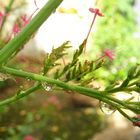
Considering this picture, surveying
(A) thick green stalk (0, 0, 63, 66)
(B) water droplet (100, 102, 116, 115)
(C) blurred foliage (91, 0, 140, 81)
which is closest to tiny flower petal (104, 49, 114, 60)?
(B) water droplet (100, 102, 116, 115)

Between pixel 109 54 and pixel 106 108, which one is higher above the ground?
pixel 109 54

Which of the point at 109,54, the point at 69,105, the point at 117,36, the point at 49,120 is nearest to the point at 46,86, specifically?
the point at 109,54

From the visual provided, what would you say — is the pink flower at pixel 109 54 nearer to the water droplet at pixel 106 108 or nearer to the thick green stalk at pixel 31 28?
the water droplet at pixel 106 108

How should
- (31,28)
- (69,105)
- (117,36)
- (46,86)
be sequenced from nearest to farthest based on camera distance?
(31,28), (46,86), (69,105), (117,36)

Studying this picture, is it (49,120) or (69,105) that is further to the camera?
(69,105)

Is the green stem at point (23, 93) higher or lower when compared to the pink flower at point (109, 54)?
lower

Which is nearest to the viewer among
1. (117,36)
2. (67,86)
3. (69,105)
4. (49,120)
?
(67,86)

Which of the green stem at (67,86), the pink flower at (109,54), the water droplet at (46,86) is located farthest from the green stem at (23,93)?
the pink flower at (109,54)

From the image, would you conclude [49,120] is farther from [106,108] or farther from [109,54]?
[106,108]

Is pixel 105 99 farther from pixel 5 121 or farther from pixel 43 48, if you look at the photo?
pixel 43 48
